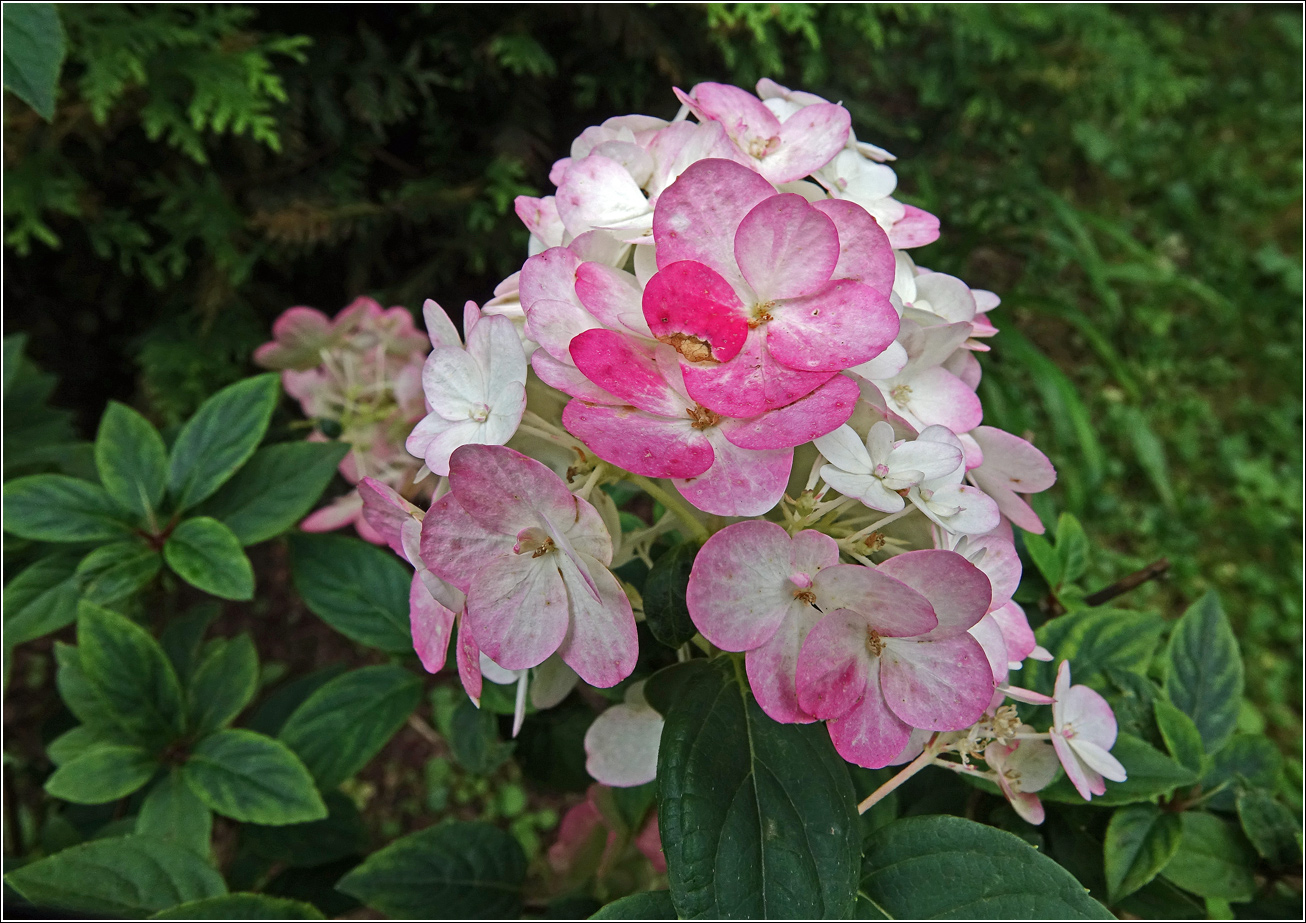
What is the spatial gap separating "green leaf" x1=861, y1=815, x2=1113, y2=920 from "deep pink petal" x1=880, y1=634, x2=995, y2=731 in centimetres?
15

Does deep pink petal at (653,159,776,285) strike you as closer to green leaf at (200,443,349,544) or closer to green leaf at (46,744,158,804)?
green leaf at (200,443,349,544)

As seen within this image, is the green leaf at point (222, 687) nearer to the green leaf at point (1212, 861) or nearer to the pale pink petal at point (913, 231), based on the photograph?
the pale pink petal at point (913, 231)

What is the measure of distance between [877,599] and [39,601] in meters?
0.89

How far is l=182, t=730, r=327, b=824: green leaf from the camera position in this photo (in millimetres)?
799

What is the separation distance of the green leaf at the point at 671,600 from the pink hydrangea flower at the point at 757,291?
124 mm

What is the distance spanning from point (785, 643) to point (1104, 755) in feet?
0.97

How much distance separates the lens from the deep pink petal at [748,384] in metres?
0.47

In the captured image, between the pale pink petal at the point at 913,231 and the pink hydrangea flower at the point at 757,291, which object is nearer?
the pink hydrangea flower at the point at 757,291

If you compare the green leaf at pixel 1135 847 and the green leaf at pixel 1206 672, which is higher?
the green leaf at pixel 1206 672

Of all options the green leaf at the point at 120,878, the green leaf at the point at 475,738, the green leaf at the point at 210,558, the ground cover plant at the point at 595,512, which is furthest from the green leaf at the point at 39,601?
the green leaf at the point at 475,738

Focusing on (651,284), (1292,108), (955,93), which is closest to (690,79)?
(955,93)

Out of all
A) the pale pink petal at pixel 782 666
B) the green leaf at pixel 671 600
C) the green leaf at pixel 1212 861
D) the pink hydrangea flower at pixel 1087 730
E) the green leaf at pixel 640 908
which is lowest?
the green leaf at pixel 640 908

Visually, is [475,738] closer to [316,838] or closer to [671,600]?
[316,838]

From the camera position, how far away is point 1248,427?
2.06 metres
